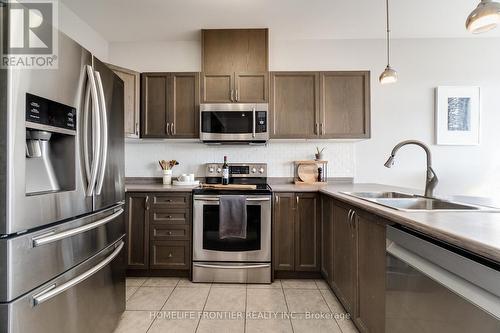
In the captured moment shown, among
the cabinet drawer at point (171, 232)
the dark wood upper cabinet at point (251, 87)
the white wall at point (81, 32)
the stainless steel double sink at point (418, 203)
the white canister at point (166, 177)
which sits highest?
the white wall at point (81, 32)

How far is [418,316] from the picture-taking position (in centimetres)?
98

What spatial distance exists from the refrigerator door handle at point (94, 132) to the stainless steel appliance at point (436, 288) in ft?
5.10

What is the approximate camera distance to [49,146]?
1.17 metres

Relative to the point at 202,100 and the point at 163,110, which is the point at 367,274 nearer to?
the point at 202,100

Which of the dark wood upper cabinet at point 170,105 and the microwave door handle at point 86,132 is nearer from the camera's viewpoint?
the microwave door handle at point 86,132

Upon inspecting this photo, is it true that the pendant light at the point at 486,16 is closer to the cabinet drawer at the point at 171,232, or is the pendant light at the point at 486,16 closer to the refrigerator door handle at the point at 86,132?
the refrigerator door handle at the point at 86,132

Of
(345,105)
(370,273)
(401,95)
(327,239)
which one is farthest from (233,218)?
(401,95)

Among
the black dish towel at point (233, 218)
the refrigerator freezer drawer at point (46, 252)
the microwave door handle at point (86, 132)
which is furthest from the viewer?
the black dish towel at point (233, 218)

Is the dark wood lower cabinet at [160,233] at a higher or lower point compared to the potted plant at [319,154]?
lower

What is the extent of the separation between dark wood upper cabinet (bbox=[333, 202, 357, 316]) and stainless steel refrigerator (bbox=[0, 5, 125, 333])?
159 cm

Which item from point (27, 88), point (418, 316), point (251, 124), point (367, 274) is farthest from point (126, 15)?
point (418, 316)

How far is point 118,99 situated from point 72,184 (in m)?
0.71

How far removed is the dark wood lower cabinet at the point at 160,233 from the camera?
235 centimetres

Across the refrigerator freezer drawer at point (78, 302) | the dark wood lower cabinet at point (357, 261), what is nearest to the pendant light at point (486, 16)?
the dark wood lower cabinet at point (357, 261)
